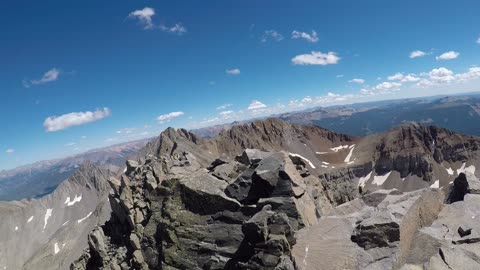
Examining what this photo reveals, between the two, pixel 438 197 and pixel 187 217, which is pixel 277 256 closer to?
pixel 187 217

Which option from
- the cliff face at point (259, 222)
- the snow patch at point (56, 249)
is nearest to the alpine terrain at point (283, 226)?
the cliff face at point (259, 222)

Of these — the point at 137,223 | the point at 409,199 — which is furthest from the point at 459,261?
the point at 137,223

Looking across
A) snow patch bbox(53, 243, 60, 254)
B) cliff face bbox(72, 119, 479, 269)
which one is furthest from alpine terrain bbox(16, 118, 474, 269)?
snow patch bbox(53, 243, 60, 254)

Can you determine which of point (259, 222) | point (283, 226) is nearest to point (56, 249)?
point (259, 222)

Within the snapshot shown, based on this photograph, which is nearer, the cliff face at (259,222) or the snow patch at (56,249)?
the cliff face at (259,222)

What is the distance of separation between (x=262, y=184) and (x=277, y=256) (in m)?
9.92

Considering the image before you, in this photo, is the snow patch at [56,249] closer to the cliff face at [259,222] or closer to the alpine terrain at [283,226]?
the alpine terrain at [283,226]

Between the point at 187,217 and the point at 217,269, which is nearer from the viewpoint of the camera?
the point at 217,269

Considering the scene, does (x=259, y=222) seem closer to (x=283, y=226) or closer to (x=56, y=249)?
(x=283, y=226)

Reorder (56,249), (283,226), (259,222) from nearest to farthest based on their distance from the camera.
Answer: (283,226) → (259,222) → (56,249)

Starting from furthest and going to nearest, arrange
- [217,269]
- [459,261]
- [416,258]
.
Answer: [217,269]
[416,258]
[459,261]

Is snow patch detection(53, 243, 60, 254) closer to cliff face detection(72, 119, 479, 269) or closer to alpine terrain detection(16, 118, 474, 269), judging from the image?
alpine terrain detection(16, 118, 474, 269)

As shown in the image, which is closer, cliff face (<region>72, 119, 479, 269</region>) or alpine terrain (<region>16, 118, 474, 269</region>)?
alpine terrain (<region>16, 118, 474, 269</region>)

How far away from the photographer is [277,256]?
24.2 m
